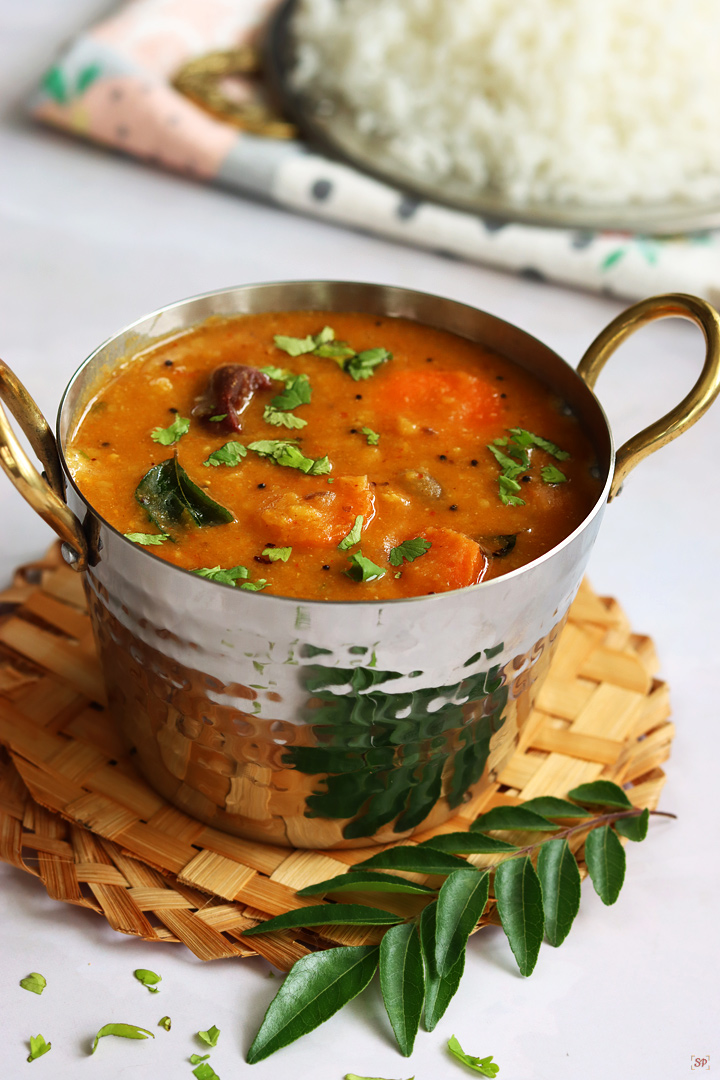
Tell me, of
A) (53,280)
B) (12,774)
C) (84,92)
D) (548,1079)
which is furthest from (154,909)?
(84,92)

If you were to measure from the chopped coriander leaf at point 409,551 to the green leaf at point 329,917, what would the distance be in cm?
51

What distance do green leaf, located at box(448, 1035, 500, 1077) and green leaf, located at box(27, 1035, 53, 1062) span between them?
1.84 feet

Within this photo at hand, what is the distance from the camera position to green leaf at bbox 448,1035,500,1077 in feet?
5.06

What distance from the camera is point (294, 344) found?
2.06m

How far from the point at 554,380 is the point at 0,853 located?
4.04 ft

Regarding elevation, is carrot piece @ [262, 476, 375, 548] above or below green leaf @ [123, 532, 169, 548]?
above

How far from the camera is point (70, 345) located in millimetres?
3143

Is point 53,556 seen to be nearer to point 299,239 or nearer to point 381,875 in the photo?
point 381,875

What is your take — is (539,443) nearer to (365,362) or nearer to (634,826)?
(365,362)

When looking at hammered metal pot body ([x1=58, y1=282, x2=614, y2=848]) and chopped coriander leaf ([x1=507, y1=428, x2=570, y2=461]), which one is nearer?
hammered metal pot body ([x1=58, y1=282, x2=614, y2=848])

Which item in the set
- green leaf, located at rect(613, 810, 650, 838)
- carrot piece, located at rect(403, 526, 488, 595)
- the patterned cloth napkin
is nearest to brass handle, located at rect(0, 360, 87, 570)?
carrot piece, located at rect(403, 526, 488, 595)

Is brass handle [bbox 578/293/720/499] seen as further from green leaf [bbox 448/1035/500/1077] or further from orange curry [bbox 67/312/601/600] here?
green leaf [bbox 448/1035/500/1077]

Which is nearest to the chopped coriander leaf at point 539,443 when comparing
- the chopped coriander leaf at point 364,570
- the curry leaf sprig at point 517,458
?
the curry leaf sprig at point 517,458

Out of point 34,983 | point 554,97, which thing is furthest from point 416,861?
point 554,97
